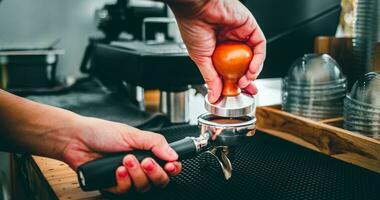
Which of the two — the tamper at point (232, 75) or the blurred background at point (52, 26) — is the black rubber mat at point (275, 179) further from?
the blurred background at point (52, 26)

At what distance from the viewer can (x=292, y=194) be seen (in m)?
0.56

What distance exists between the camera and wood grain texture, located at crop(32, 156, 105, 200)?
580 mm

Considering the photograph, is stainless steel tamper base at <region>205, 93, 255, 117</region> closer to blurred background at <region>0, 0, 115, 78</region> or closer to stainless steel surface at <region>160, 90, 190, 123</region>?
stainless steel surface at <region>160, 90, 190, 123</region>

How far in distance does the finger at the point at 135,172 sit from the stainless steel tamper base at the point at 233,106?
0.14m

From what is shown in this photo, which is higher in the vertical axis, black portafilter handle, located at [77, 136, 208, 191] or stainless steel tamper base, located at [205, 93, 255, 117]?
stainless steel tamper base, located at [205, 93, 255, 117]

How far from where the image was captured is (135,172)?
0.54 metres

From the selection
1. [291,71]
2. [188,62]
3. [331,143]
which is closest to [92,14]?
[188,62]

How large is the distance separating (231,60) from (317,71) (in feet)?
0.89

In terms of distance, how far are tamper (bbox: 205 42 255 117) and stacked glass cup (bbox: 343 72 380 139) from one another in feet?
0.65

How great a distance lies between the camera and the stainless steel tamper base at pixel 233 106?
23.1 inches

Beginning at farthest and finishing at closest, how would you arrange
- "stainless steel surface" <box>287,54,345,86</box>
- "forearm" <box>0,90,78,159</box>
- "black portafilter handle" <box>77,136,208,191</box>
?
"stainless steel surface" <box>287,54,345,86</box>, "forearm" <box>0,90,78,159</box>, "black portafilter handle" <box>77,136,208,191</box>

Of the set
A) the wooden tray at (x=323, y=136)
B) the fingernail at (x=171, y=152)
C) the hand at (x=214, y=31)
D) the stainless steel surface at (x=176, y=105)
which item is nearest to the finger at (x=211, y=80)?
the hand at (x=214, y=31)

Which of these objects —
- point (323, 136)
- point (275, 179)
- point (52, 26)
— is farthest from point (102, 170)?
point (52, 26)

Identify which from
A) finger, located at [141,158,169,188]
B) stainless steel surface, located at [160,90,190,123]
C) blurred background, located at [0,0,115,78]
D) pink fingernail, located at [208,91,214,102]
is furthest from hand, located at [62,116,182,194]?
blurred background, located at [0,0,115,78]
